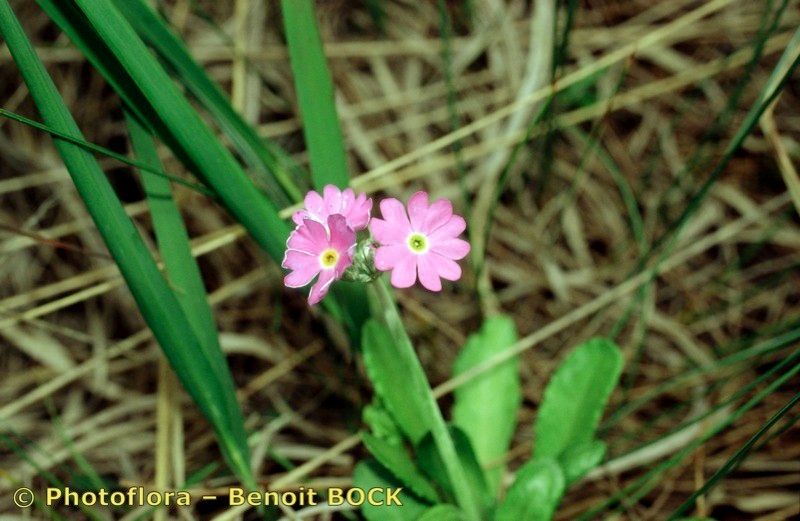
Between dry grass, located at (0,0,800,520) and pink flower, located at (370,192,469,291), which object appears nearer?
pink flower, located at (370,192,469,291)

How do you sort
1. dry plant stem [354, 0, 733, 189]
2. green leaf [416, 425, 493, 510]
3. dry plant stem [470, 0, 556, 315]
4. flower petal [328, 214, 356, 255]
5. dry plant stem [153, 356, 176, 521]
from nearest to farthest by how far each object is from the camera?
1. flower petal [328, 214, 356, 255]
2. green leaf [416, 425, 493, 510]
3. dry plant stem [153, 356, 176, 521]
4. dry plant stem [354, 0, 733, 189]
5. dry plant stem [470, 0, 556, 315]

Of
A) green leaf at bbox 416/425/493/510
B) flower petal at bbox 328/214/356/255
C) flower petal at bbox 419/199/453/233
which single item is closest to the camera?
flower petal at bbox 328/214/356/255

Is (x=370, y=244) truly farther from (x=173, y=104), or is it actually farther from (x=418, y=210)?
(x=173, y=104)

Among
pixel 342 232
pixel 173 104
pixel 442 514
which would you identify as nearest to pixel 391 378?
pixel 442 514

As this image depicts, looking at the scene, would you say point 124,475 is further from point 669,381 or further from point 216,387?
point 669,381

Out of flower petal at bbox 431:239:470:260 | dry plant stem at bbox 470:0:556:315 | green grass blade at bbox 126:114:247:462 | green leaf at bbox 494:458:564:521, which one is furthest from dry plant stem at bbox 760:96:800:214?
green grass blade at bbox 126:114:247:462

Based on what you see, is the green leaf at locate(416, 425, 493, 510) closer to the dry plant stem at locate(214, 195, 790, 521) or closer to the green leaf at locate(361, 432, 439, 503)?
the green leaf at locate(361, 432, 439, 503)
